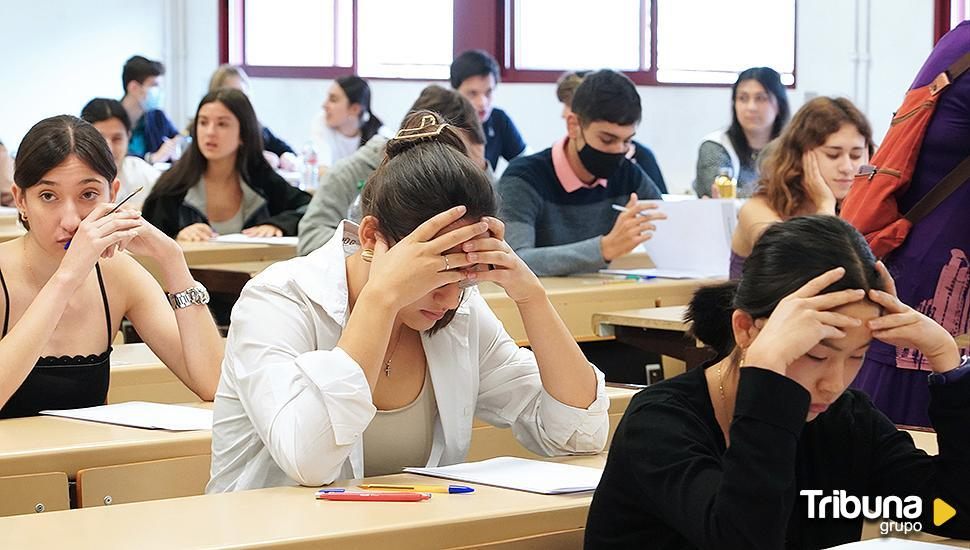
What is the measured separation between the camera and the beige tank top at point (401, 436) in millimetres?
2070

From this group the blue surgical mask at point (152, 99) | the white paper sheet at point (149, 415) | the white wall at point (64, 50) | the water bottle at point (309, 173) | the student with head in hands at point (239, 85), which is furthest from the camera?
the white wall at point (64, 50)

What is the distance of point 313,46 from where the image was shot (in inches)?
394

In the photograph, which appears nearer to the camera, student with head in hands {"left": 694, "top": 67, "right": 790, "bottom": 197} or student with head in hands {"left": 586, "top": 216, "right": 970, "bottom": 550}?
student with head in hands {"left": 586, "top": 216, "right": 970, "bottom": 550}

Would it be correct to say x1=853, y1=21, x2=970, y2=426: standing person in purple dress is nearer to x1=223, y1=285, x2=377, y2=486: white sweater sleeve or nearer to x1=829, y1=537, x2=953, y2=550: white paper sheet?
x1=829, y1=537, x2=953, y2=550: white paper sheet

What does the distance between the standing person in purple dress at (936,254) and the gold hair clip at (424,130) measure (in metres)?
0.98

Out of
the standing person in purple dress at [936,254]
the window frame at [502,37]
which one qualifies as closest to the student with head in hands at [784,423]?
the standing person in purple dress at [936,254]

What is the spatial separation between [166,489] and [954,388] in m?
1.21

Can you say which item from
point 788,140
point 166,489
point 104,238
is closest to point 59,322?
point 104,238

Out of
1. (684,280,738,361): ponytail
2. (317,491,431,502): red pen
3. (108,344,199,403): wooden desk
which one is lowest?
(108,344,199,403): wooden desk

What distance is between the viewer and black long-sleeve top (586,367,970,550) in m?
1.49

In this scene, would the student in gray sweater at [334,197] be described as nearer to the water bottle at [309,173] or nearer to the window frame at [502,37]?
the water bottle at [309,173]

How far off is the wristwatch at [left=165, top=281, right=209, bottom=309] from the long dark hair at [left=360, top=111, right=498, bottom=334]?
86 cm

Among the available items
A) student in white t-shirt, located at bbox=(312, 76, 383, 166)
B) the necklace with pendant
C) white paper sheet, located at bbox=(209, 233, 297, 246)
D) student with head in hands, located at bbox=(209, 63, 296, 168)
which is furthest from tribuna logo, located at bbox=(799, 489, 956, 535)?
student with head in hands, located at bbox=(209, 63, 296, 168)

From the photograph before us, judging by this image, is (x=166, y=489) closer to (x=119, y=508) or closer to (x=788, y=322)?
(x=119, y=508)
